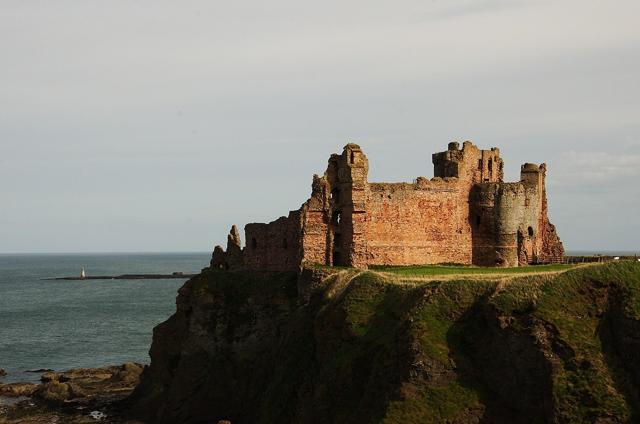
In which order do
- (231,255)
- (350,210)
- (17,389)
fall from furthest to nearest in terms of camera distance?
(17,389)
(231,255)
(350,210)

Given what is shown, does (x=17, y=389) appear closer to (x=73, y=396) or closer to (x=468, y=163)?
(x=73, y=396)

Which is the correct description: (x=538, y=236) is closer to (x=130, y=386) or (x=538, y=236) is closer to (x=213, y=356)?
(x=213, y=356)

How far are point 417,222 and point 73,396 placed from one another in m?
25.6

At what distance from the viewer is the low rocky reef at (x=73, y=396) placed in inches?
2029

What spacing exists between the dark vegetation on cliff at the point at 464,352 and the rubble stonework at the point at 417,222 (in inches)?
194

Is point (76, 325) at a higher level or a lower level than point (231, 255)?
lower

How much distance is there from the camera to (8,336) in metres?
85.5

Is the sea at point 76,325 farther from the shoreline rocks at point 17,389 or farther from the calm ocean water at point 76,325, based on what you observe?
the shoreline rocks at point 17,389

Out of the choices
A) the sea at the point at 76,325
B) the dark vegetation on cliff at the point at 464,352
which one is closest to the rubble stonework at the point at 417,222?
the dark vegetation on cliff at the point at 464,352

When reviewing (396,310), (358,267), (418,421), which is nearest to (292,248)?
(358,267)

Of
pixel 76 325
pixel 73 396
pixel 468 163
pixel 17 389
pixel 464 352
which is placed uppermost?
pixel 468 163

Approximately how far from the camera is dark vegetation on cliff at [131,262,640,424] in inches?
1248

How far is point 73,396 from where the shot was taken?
185 feet

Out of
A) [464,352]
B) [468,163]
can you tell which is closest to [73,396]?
[468,163]
